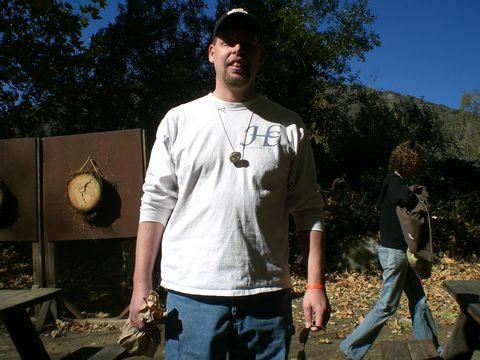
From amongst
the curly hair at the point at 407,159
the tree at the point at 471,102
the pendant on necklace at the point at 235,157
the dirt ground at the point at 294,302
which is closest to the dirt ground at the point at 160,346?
the dirt ground at the point at 294,302

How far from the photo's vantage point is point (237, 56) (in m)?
1.95

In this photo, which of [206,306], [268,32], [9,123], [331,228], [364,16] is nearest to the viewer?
[206,306]

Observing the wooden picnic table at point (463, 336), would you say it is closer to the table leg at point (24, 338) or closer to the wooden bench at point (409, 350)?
the wooden bench at point (409, 350)

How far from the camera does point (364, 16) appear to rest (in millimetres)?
12812

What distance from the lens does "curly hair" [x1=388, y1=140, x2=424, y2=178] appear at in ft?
14.3

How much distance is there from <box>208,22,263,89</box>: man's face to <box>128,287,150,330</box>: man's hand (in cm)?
92

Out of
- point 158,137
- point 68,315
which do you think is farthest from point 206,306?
point 68,315

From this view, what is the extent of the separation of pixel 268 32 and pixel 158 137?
34.2ft

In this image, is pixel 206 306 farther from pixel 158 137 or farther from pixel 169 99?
pixel 169 99

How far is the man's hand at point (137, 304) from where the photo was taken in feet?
5.94

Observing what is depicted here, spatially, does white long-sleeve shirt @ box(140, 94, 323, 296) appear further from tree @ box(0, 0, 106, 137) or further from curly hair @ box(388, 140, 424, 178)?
tree @ box(0, 0, 106, 137)

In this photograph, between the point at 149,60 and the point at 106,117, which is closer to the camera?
the point at 106,117

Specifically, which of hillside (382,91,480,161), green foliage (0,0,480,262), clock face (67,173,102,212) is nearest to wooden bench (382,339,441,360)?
clock face (67,173,102,212)

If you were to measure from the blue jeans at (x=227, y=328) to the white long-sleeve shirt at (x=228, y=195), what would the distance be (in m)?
0.05
